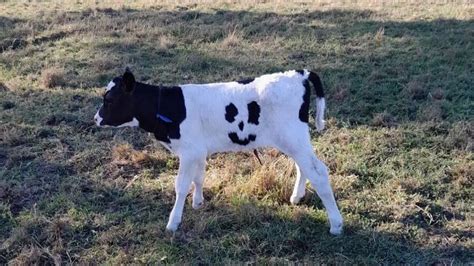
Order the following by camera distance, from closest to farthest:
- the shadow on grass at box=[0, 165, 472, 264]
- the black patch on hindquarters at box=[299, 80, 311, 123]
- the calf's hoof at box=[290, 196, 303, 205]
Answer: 1. the shadow on grass at box=[0, 165, 472, 264]
2. the black patch on hindquarters at box=[299, 80, 311, 123]
3. the calf's hoof at box=[290, 196, 303, 205]

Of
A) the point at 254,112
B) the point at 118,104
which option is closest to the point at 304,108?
the point at 254,112

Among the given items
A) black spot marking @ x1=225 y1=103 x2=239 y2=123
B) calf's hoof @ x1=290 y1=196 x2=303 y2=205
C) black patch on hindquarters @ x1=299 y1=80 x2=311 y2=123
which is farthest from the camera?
calf's hoof @ x1=290 y1=196 x2=303 y2=205

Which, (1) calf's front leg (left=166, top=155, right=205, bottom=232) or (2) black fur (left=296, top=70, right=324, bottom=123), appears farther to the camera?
(1) calf's front leg (left=166, top=155, right=205, bottom=232)

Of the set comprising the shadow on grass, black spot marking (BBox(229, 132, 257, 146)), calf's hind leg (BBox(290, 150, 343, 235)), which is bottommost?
the shadow on grass

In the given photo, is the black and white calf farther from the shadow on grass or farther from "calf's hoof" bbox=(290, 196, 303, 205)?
"calf's hoof" bbox=(290, 196, 303, 205)

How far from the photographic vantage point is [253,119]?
5.55m

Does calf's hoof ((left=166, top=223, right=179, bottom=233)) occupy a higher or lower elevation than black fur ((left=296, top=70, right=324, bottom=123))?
lower

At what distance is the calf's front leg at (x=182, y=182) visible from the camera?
566cm

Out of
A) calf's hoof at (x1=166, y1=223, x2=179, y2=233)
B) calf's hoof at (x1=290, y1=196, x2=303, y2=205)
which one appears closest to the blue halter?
calf's hoof at (x1=166, y1=223, x2=179, y2=233)

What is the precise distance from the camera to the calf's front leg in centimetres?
566

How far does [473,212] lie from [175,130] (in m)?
Answer: 2.88

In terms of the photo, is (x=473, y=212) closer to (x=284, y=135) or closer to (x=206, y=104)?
(x=284, y=135)

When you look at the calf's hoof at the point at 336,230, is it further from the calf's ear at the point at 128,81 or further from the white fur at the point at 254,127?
Result: the calf's ear at the point at 128,81

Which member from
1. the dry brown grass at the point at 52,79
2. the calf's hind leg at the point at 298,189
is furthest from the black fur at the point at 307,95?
the dry brown grass at the point at 52,79
